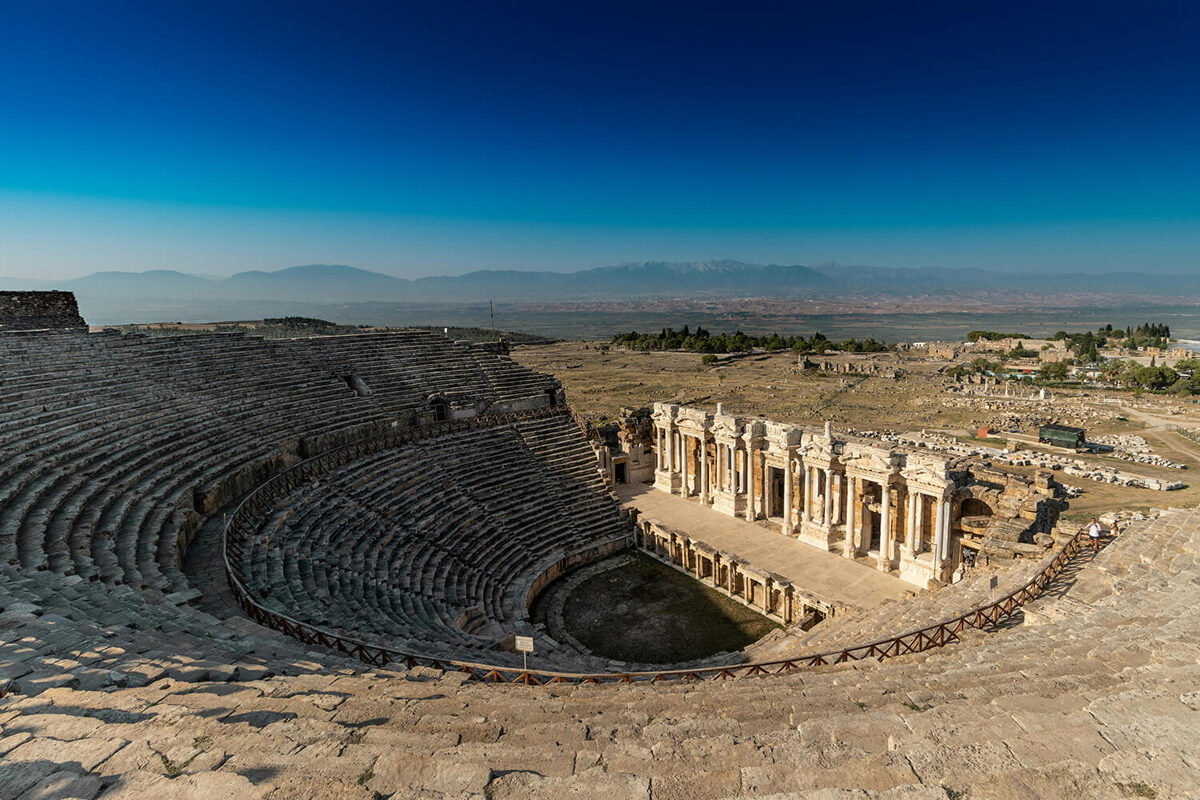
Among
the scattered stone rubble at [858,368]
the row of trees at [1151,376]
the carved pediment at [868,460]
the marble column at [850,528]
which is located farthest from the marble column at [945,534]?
the row of trees at [1151,376]

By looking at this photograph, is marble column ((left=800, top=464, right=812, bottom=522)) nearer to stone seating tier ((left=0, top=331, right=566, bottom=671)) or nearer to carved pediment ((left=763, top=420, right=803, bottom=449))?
carved pediment ((left=763, top=420, right=803, bottom=449))

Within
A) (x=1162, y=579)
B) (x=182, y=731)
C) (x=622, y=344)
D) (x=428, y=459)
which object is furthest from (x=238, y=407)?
(x=622, y=344)

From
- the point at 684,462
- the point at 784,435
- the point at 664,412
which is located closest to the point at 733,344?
the point at 664,412

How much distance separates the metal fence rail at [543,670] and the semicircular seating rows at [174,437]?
87cm

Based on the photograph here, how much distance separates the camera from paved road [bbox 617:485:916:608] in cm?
2203

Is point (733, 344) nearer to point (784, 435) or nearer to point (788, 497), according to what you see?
point (784, 435)

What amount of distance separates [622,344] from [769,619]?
115 m

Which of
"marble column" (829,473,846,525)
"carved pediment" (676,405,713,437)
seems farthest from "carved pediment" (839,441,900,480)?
"carved pediment" (676,405,713,437)

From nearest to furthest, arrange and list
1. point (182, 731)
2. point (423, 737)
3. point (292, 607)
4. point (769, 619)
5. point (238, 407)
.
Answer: point (182, 731), point (423, 737), point (292, 607), point (769, 619), point (238, 407)

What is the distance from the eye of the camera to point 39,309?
91.8 ft

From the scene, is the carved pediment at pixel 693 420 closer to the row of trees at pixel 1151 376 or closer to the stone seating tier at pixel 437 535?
the stone seating tier at pixel 437 535

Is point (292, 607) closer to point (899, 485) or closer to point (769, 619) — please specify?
point (769, 619)

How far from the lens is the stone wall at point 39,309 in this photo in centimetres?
2727

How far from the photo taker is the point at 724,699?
9.56 metres
